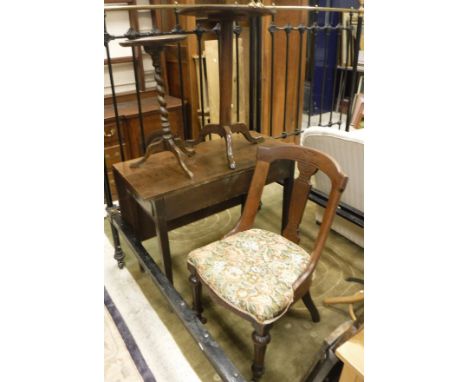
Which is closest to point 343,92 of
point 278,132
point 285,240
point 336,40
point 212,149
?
point 336,40

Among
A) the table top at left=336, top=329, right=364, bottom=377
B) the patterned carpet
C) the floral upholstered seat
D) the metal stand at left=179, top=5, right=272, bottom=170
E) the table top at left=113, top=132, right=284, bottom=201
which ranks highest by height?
the metal stand at left=179, top=5, right=272, bottom=170

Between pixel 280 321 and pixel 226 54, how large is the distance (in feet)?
4.03

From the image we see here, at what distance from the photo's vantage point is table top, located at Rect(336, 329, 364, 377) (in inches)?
28.9

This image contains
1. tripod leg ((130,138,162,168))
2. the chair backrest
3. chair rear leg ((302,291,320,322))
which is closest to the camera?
the chair backrest

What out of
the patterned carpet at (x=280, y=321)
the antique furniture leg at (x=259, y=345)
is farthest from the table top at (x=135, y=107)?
the antique furniture leg at (x=259, y=345)

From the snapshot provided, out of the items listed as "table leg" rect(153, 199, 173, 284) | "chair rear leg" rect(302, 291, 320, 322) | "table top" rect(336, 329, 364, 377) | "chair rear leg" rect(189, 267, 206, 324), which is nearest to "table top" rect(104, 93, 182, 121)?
"table leg" rect(153, 199, 173, 284)

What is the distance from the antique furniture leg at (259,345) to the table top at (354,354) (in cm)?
39

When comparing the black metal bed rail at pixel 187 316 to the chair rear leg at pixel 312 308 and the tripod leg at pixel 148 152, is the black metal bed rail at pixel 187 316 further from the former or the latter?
the chair rear leg at pixel 312 308

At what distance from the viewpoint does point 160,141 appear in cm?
160

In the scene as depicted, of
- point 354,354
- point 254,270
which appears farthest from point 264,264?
point 354,354

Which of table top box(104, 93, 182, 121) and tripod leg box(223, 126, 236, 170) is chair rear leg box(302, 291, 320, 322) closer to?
tripod leg box(223, 126, 236, 170)
